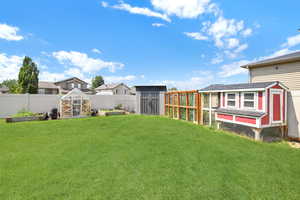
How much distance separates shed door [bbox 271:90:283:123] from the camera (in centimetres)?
521

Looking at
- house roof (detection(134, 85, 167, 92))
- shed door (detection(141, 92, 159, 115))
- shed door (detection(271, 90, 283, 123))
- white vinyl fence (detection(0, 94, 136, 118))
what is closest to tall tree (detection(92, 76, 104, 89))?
white vinyl fence (detection(0, 94, 136, 118))

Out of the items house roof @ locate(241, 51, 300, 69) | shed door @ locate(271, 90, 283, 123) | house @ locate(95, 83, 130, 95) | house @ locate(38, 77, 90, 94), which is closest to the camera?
shed door @ locate(271, 90, 283, 123)

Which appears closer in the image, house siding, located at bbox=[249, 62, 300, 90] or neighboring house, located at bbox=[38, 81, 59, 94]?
house siding, located at bbox=[249, 62, 300, 90]

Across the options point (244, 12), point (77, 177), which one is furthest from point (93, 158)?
point (244, 12)

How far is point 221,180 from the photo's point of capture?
2.55 meters

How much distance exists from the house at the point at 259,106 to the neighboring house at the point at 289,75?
0.21 m

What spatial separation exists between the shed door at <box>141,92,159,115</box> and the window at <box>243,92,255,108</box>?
24.6 feet

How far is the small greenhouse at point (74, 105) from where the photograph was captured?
35.9ft

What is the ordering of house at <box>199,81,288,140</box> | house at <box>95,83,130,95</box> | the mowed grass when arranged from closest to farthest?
the mowed grass < house at <box>199,81,288,140</box> < house at <box>95,83,130,95</box>

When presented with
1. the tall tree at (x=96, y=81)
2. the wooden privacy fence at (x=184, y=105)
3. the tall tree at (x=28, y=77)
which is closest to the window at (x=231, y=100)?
the wooden privacy fence at (x=184, y=105)

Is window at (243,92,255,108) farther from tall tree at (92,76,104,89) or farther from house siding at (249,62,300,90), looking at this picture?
tall tree at (92,76,104,89)

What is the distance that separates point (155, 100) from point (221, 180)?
10157 mm

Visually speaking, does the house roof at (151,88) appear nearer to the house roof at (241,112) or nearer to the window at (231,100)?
the house roof at (241,112)

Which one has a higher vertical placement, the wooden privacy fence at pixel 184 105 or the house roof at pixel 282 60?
the house roof at pixel 282 60
